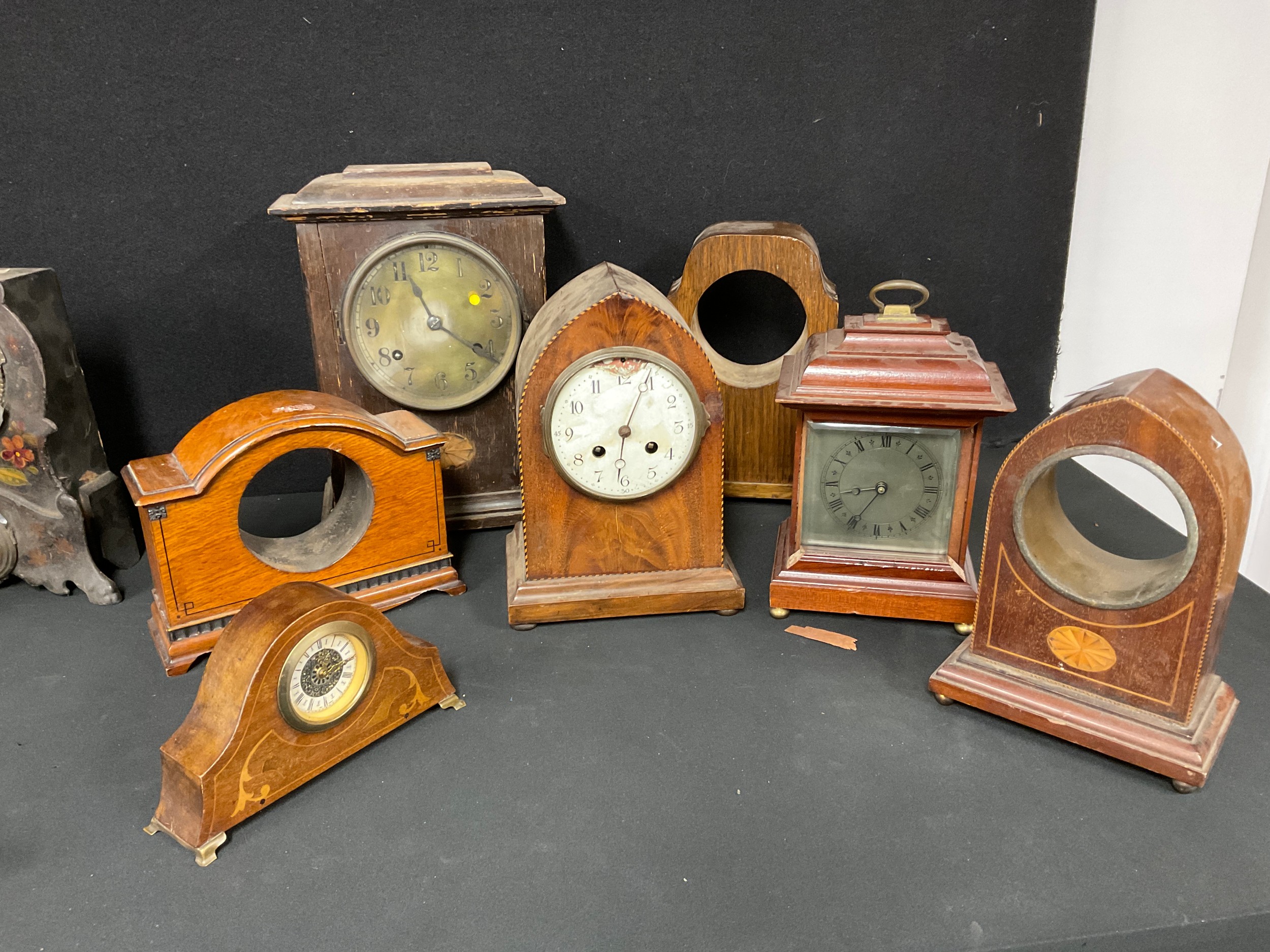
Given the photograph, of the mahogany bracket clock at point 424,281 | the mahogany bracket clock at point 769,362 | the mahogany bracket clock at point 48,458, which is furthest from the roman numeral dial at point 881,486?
the mahogany bracket clock at point 48,458

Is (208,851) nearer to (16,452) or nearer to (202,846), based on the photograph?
(202,846)

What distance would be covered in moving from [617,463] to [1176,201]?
1739 mm

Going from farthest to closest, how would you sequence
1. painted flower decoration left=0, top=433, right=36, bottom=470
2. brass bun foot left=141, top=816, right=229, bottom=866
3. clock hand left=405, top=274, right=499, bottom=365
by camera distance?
clock hand left=405, top=274, right=499, bottom=365
painted flower decoration left=0, top=433, right=36, bottom=470
brass bun foot left=141, top=816, right=229, bottom=866

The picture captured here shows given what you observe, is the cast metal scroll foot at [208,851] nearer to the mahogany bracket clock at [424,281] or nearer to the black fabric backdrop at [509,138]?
the mahogany bracket clock at [424,281]

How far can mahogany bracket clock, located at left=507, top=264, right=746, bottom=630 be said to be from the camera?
1835 millimetres

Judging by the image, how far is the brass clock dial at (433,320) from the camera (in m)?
2.17

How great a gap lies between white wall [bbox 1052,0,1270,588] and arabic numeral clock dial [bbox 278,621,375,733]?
7.28ft

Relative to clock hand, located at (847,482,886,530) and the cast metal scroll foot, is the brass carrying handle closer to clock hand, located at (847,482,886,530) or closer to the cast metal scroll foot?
clock hand, located at (847,482,886,530)

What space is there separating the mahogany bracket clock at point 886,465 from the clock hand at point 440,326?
74 cm

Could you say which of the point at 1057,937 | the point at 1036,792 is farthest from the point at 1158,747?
the point at 1057,937

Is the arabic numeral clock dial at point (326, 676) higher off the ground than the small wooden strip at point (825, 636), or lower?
Result: higher

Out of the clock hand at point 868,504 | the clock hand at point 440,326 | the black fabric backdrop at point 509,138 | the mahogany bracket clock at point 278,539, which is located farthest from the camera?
the black fabric backdrop at point 509,138

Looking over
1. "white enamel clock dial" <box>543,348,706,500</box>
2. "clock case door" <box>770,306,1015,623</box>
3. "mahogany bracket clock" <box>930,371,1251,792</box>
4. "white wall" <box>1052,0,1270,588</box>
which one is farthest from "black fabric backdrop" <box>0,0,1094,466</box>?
"mahogany bracket clock" <box>930,371,1251,792</box>

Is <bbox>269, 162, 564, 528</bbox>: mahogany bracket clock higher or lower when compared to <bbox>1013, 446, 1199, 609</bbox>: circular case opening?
higher
